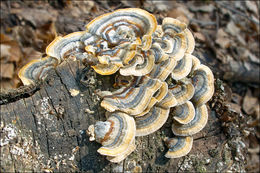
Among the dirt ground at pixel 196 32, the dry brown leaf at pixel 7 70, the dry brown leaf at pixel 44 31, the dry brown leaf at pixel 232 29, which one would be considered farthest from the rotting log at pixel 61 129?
the dry brown leaf at pixel 232 29

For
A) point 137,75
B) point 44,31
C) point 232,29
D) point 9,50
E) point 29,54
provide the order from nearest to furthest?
point 137,75
point 9,50
point 29,54
point 44,31
point 232,29

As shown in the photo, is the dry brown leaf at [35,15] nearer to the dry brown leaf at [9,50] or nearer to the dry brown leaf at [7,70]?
the dry brown leaf at [9,50]

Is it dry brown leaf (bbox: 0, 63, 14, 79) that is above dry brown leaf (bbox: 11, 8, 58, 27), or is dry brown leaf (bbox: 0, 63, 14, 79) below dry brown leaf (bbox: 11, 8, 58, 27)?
below

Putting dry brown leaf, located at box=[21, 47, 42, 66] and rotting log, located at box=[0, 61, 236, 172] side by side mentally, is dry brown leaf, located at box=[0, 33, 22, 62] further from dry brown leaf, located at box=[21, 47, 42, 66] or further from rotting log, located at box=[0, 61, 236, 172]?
A: rotting log, located at box=[0, 61, 236, 172]

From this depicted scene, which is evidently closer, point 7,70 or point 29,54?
point 7,70

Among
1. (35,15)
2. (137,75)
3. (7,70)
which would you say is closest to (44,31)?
(35,15)

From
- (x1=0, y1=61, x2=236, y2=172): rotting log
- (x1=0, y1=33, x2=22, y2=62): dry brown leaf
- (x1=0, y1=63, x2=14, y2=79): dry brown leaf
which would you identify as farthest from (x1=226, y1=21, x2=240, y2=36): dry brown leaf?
(x1=0, y1=63, x2=14, y2=79): dry brown leaf

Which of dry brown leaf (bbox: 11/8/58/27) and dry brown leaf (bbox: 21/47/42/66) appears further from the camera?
dry brown leaf (bbox: 11/8/58/27)

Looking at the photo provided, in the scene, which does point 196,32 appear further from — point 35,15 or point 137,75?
point 137,75
